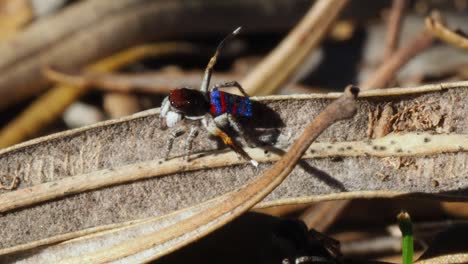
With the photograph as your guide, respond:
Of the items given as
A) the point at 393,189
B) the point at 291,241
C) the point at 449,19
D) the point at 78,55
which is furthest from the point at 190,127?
the point at 449,19

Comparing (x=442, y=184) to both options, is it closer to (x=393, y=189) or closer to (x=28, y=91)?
(x=393, y=189)

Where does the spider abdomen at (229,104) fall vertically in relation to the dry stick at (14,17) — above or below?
below

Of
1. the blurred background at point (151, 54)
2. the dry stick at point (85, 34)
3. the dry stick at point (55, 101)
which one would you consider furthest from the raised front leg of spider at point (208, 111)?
the dry stick at point (55, 101)

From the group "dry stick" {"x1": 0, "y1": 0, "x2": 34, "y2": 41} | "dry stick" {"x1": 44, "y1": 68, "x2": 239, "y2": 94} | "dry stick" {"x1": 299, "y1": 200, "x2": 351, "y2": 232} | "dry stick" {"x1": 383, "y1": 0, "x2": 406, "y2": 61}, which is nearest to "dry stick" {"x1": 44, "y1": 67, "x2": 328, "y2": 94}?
"dry stick" {"x1": 44, "y1": 68, "x2": 239, "y2": 94}

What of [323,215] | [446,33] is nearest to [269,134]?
[323,215]

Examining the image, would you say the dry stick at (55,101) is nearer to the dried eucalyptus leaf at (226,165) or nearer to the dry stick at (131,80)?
the dry stick at (131,80)

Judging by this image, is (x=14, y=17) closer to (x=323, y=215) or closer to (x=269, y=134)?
(x=323, y=215)
